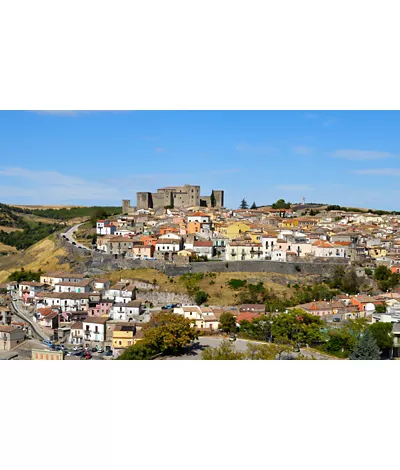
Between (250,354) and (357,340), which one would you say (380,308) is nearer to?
(357,340)

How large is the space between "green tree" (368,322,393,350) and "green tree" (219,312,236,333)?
9.15ft

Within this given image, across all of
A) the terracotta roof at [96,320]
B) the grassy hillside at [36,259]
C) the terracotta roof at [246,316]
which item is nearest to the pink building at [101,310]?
the terracotta roof at [96,320]

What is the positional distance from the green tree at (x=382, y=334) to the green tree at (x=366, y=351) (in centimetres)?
48

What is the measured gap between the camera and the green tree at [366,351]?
9.26 metres

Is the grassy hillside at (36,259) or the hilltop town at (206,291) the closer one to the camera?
the hilltop town at (206,291)

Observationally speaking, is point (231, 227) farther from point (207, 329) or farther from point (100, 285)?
point (207, 329)

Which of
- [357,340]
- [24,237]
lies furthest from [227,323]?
[24,237]

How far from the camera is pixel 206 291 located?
13.7 m

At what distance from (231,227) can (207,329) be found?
7272 mm

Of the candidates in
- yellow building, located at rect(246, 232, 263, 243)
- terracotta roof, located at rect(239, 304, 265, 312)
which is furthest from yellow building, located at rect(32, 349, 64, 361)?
yellow building, located at rect(246, 232, 263, 243)

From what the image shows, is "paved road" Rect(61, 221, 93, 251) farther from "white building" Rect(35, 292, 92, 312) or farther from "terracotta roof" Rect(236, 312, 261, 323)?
"terracotta roof" Rect(236, 312, 261, 323)

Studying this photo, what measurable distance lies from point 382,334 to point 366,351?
1.01m

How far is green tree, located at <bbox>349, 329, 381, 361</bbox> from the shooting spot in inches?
364

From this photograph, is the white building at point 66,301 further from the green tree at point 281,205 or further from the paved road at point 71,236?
the green tree at point 281,205
